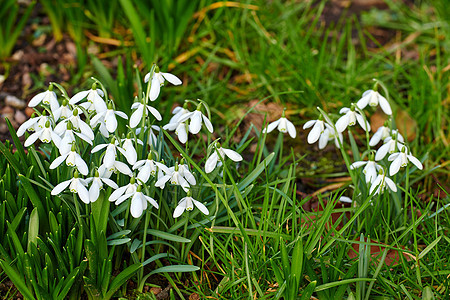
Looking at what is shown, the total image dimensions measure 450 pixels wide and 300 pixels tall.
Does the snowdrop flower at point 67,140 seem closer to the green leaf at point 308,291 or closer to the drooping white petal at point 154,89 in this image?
the drooping white petal at point 154,89

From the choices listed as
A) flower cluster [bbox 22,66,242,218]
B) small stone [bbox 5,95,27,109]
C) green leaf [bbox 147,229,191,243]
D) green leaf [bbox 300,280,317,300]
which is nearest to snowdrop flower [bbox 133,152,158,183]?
flower cluster [bbox 22,66,242,218]

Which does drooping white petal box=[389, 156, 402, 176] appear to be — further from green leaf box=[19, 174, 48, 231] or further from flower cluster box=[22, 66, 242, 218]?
green leaf box=[19, 174, 48, 231]

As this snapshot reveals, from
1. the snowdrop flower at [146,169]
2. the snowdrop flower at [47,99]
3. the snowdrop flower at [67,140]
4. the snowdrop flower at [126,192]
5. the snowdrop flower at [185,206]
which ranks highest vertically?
the snowdrop flower at [47,99]

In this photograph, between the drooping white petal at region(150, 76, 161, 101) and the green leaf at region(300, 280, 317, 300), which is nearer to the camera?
the green leaf at region(300, 280, 317, 300)

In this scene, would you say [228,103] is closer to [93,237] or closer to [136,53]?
[136,53]

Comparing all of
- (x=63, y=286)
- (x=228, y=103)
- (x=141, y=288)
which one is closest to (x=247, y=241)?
(x=141, y=288)

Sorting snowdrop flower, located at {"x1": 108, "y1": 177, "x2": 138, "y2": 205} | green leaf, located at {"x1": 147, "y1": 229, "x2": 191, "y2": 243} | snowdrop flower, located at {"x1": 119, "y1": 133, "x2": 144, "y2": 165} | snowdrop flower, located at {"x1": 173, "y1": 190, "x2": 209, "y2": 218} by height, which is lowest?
green leaf, located at {"x1": 147, "y1": 229, "x2": 191, "y2": 243}

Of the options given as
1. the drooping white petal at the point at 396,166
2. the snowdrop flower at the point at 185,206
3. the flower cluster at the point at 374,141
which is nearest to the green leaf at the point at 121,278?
the snowdrop flower at the point at 185,206
